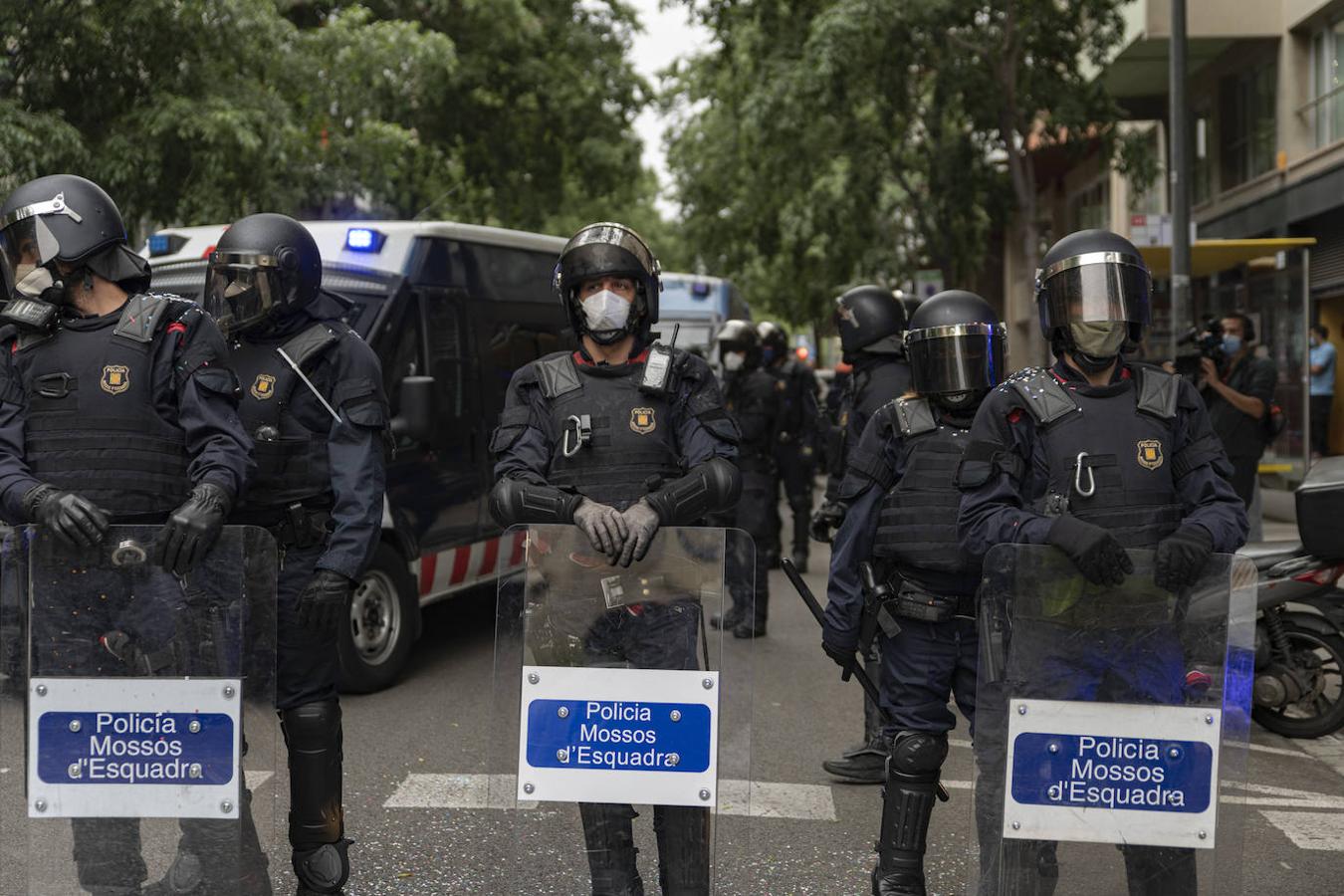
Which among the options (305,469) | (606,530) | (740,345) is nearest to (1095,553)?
(606,530)

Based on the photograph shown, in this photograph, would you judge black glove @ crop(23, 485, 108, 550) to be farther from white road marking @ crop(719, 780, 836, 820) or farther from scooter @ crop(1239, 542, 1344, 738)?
scooter @ crop(1239, 542, 1344, 738)

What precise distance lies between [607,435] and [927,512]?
1.02m

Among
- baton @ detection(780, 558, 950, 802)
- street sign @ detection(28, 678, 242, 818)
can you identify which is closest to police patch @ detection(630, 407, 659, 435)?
baton @ detection(780, 558, 950, 802)

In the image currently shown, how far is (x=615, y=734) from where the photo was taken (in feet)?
11.6

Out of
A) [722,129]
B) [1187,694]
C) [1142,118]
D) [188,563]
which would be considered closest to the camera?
[1187,694]

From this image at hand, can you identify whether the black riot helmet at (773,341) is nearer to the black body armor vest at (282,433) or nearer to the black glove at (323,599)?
the black body armor vest at (282,433)

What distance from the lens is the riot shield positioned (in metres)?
3.50

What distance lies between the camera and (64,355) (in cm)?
378

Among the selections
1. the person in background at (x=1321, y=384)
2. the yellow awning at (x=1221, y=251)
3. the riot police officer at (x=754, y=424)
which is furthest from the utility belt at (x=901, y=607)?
the person in background at (x=1321, y=384)

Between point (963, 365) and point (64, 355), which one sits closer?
point (64, 355)

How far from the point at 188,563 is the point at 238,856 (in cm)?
71

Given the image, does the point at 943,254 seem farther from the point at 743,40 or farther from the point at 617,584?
the point at 617,584

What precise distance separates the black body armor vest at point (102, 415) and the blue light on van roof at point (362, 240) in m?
3.79

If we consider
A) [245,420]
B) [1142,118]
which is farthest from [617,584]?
[1142,118]
